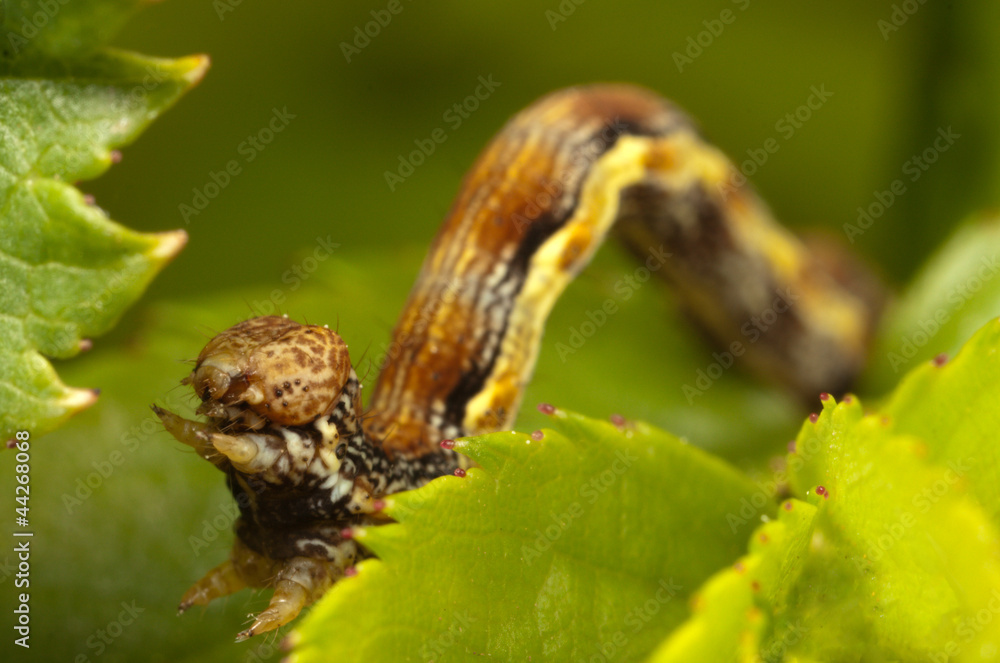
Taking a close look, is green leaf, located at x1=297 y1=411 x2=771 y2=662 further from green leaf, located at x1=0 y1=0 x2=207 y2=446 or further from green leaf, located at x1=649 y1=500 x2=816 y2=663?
green leaf, located at x1=0 y1=0 x2=207 y2=446

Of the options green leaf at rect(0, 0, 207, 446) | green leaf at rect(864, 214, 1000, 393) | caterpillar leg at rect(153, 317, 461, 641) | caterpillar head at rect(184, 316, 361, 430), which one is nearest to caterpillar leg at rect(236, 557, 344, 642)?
caterpillar leg at rect(153, 317, 461, 641)

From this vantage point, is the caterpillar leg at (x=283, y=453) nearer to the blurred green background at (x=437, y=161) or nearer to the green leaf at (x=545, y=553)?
the green leaf at (x=545, y=553)

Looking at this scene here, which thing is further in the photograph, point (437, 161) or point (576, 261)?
point (437, 161)

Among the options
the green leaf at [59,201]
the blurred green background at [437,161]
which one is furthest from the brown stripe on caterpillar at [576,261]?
the green leaf at [59,201]

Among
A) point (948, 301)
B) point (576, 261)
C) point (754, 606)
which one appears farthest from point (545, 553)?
point (948, 301)

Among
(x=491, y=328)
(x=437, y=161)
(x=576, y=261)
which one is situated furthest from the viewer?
(x=437, y=161)

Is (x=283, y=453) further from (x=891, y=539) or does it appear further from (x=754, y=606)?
(x=891, y=539)
